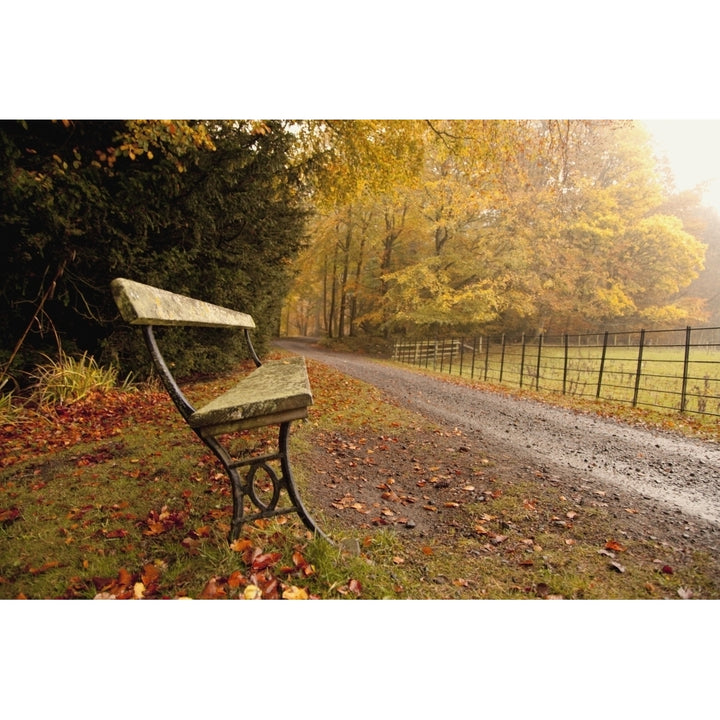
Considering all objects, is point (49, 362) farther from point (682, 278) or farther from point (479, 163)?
point (682, 278)

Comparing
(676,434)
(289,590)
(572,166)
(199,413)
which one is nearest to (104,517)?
(199,413)

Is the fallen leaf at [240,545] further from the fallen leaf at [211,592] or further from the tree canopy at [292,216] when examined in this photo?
the tree canopy at [292,216]

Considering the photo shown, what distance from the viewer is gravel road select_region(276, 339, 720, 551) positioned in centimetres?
231

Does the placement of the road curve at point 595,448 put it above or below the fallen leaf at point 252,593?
above

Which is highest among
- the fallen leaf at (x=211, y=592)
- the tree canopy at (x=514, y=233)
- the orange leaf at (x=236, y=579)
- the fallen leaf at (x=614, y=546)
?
the tree canopy at (x=514, y=233)

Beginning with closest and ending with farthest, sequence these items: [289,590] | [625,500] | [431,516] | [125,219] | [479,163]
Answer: [289,590] → [431,516] → [625,500] → [125,219] → [479,163]

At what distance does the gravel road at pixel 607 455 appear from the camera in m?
2.31

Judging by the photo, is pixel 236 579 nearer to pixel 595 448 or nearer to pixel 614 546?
pixel 614 546

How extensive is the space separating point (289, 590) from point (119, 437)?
94.5 inches

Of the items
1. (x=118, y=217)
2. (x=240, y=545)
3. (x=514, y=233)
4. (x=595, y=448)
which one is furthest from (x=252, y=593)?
(x=514, y=233)

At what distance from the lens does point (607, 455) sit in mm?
3328

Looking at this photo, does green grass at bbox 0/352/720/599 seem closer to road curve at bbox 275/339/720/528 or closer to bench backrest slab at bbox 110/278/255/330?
road curve at bbox 275/339/720/528

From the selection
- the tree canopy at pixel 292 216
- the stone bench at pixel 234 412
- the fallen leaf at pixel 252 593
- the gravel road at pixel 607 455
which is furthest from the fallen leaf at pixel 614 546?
the tree canopy at pixel 292 216

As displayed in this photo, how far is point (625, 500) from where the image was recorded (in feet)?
7.76
